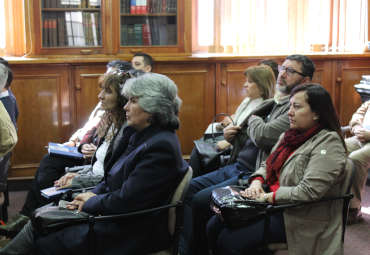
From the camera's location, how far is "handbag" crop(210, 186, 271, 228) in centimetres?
223

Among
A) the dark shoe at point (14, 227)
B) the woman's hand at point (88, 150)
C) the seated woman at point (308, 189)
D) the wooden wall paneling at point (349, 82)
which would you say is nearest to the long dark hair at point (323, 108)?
the seated woman at point (308, 189)

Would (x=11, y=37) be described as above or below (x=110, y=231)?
above

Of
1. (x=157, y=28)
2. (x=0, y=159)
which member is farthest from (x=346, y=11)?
(x=0, y=159)

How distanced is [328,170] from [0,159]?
1.79 metres

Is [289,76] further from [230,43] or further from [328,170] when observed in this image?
[230,43]

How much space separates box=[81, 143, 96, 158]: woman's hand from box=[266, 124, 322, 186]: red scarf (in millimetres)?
1211

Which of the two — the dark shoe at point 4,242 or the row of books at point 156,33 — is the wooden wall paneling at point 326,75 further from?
the dark shoe at point 4,242

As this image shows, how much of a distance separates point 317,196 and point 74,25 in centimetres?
312

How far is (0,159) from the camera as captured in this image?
9.45ft

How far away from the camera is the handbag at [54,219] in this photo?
6.84 feet

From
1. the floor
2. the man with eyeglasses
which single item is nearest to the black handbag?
the man with eyeglasses

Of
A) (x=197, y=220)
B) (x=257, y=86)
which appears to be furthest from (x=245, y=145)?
(x=197, y=220)

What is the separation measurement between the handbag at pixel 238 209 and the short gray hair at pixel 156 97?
398mm

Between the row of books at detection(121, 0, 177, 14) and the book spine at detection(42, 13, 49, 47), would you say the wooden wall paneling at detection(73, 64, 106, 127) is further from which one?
the row of books at detection(121, 0, 177, 14)
